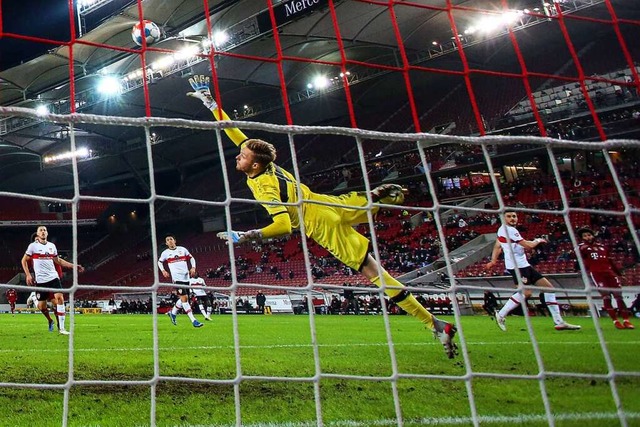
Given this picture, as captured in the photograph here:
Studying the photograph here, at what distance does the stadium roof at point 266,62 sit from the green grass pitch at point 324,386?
432 inches

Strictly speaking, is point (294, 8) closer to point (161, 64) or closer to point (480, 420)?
point (161, 64)

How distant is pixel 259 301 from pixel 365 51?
11.5 meters

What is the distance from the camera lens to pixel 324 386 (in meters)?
3.11

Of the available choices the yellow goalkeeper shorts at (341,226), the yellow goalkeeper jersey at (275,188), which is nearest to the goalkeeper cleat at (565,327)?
the yellow goalkeeper shorts at (341,226)

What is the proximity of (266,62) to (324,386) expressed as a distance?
49.3 feet

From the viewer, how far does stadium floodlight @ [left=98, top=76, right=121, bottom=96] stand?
69.8 ft

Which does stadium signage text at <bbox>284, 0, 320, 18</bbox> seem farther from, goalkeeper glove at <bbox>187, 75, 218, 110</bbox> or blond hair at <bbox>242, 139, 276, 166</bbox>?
blond hair at <bbox>242, 139, 276, 166</bbox>

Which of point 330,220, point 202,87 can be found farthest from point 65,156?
point 330,220

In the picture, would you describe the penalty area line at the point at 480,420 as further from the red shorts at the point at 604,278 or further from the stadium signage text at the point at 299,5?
the stadium signage text at the point at 299,5

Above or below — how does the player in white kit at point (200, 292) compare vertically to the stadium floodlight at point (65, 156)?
below

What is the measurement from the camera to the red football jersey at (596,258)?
6.25 meters

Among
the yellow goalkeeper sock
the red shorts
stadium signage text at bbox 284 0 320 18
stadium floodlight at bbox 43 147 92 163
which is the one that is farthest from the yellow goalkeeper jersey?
stadium floodlight at bbox 43 147 92 163

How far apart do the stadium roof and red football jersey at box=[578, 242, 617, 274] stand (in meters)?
9.78

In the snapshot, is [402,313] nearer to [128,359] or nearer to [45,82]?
[128,359]
